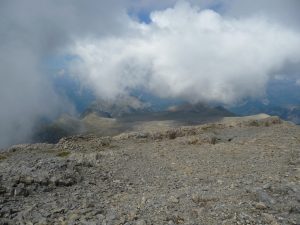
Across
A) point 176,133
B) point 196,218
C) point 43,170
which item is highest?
point 176,133

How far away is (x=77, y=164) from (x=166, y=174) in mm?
7018

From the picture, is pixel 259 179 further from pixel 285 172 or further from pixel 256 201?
pixel 256 201

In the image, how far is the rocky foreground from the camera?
65.2 ft

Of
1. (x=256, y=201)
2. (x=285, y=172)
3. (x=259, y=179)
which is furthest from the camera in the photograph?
(x=285, y=172)

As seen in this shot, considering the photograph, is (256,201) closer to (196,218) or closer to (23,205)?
(196,218)

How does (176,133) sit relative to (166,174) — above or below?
above

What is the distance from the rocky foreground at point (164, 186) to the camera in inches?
782

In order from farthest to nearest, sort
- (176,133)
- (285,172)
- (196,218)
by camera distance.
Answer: (176,133) < (285,172) < (196,218)

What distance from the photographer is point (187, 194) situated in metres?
23.3

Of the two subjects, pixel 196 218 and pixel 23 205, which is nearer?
pixel 196 218

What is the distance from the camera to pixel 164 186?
90.0ft

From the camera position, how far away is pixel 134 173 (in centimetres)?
3103

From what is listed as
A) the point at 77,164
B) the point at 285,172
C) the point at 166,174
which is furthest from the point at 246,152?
the point at 77,164

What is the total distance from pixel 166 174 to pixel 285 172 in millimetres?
8933
